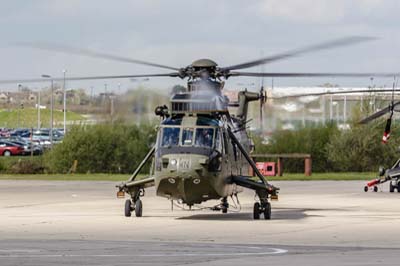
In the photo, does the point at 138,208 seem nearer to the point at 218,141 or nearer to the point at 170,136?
the point at 170,136

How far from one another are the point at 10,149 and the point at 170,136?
78.3 m

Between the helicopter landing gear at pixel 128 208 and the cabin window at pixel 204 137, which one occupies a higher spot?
the cabin window at pixel 204 137

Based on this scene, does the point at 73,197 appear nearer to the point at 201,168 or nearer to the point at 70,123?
the point at 201,168

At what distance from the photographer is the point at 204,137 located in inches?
1134

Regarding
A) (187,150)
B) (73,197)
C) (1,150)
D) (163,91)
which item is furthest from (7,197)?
(1,150)

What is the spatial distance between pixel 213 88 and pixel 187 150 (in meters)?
2.10

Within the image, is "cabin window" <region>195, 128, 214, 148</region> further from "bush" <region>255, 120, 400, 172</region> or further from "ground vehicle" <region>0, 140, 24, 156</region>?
"ground vehicle" <region>0, 140, 24, 156</region>

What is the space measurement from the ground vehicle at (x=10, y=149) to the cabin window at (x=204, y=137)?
3021 inches

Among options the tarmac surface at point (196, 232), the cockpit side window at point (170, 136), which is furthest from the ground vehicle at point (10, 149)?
the cockpit side window at point (170, 136)

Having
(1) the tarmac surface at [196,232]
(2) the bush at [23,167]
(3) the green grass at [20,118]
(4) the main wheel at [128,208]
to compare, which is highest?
(3) the green grass at [20,118]

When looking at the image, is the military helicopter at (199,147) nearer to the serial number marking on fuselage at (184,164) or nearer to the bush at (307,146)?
the serial number marking on fuselage at (184,164)

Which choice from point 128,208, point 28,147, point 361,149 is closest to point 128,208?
point 128,208

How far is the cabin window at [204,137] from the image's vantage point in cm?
2869

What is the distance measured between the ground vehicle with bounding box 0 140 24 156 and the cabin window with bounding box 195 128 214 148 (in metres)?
76.7
